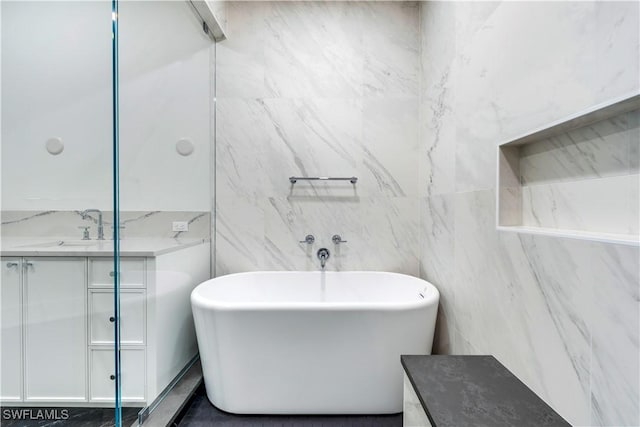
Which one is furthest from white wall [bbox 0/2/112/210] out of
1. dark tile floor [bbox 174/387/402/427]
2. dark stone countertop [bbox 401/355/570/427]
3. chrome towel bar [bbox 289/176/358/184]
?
dark stone countertop [bbox 401/355/570/427]

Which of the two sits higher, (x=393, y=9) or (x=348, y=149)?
(x=393, y=9)

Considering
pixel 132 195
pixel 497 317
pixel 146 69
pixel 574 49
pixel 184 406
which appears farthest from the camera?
pixel 146 69

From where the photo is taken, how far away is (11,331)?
1305mm

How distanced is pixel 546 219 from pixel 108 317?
6.14 ft

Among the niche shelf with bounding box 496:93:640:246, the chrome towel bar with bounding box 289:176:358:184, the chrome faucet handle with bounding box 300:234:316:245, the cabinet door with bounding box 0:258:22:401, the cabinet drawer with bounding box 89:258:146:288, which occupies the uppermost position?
the chrome towel bar with bounding box 289:176:358:184

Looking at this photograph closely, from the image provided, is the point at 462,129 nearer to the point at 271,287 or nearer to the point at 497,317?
the point at 497,317

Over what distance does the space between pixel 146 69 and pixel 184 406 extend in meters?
2.06

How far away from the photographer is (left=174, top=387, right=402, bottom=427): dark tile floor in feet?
5.06

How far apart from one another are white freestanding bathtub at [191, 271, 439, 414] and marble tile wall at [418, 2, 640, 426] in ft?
1.26

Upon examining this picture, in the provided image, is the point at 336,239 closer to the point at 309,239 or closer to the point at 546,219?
the point at 309,239

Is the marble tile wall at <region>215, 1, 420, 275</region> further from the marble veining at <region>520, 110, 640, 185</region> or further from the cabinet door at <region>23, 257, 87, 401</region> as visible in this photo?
the marble veining at <region>520, 110, 640, 185</region>

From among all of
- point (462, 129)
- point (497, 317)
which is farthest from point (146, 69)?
point (497, 317)

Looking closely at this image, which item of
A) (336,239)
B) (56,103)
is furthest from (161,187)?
(336,239)

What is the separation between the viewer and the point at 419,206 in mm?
2312
